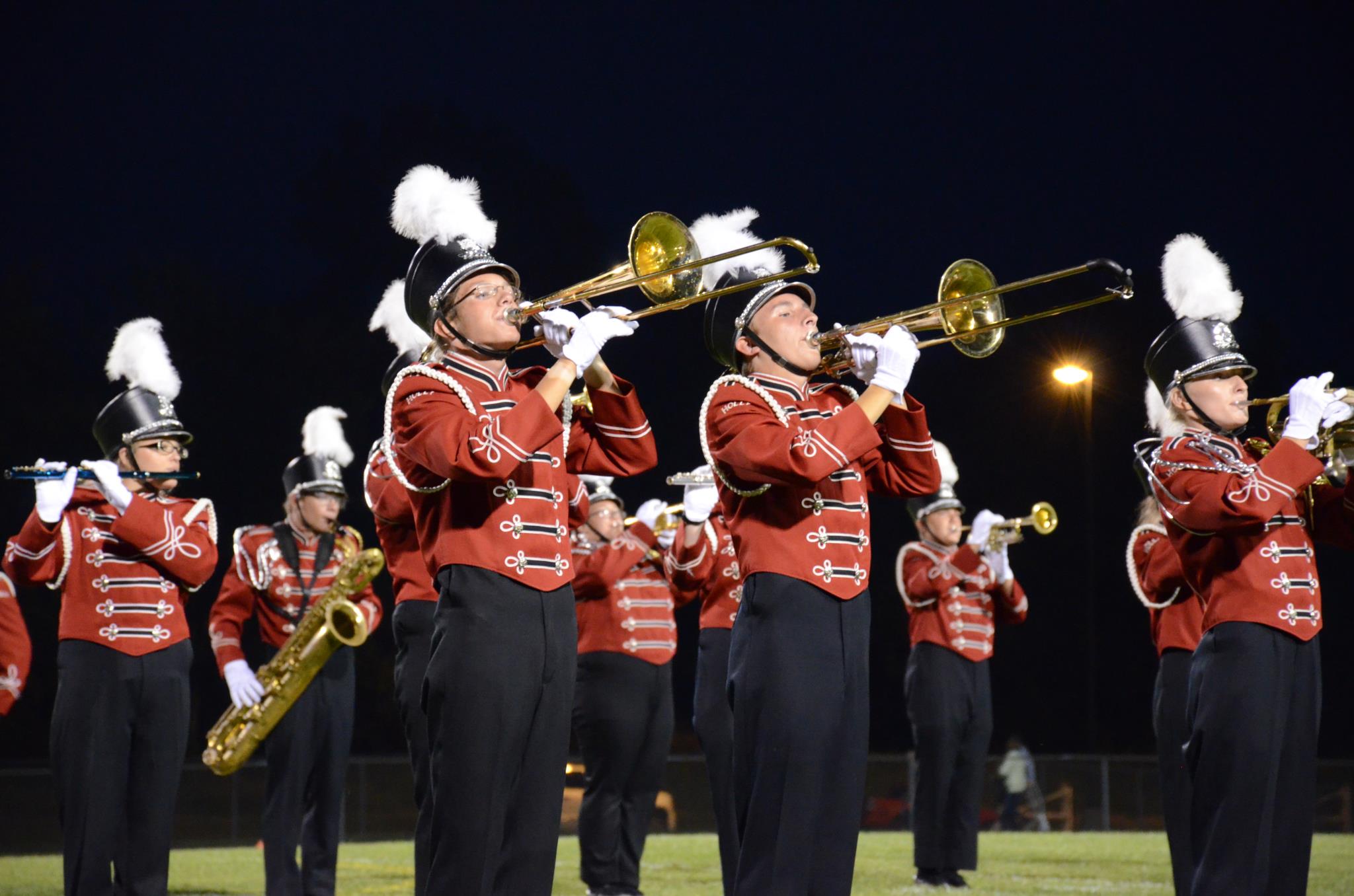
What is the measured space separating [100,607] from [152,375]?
1.36 meters

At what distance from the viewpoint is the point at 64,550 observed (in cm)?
630

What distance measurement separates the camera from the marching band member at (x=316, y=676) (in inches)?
299

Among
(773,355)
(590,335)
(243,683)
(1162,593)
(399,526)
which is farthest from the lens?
(243,683)

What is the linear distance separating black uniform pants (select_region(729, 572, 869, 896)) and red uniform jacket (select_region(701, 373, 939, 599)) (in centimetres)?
8

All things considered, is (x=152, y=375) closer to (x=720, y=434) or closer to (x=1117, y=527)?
(x=720, y=434)

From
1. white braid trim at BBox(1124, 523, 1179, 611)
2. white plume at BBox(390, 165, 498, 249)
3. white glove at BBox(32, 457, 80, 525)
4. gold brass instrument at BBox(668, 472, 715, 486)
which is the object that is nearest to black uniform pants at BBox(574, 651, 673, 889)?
gold brass instrument at BBox(668, 472, 715, 486)

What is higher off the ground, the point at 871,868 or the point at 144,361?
the point at 144,361

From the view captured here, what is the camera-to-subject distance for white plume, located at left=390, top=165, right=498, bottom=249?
466cm

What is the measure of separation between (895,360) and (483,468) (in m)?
1.29

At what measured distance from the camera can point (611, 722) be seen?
8359 mm

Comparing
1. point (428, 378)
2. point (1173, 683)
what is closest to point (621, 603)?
point (1173, 683)

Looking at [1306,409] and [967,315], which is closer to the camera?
[1306,409]

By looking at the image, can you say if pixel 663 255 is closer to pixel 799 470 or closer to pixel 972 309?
pixel 799 470

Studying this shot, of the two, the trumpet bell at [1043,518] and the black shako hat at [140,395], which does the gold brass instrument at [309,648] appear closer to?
the black shako hat at [140,395]
